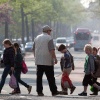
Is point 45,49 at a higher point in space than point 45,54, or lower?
higher

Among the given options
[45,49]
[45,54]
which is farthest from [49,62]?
[45,49]

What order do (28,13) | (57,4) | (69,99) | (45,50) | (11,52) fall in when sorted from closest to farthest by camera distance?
1. (69,99)
2. (45,50)
3. (11,52)
4. (28,13)
5. (57,4)

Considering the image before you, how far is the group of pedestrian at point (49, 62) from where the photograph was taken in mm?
17953

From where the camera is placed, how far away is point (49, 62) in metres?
18.0

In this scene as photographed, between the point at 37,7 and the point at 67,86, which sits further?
the point at 37,7

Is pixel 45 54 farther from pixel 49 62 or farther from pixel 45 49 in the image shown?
pixel 49 62

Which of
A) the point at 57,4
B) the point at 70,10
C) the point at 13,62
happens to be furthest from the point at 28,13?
the point at 13,62

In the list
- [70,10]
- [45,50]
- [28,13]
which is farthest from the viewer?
[70,10]

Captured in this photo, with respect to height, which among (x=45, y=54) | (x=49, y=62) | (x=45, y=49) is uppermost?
(x=45, y=49)

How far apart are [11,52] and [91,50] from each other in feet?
7.24

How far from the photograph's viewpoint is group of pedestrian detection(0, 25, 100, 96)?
1795 centimetres

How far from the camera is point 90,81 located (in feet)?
62.8

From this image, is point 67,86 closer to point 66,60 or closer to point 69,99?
point 66,60

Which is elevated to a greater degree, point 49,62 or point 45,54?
point 45,54
